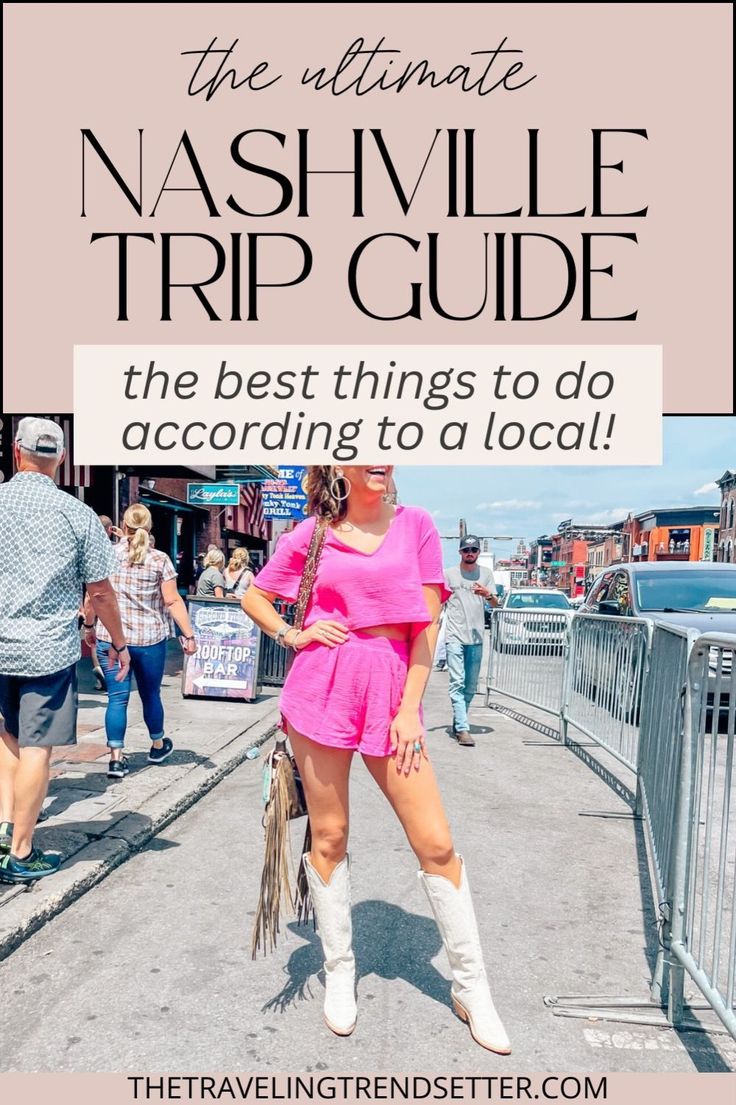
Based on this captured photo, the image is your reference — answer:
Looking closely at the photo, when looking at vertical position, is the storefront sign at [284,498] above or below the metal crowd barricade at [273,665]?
above

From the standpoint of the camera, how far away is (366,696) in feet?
9.04

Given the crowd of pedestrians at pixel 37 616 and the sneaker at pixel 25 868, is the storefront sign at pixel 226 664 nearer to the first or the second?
the crowd of pedestrians at pixel 37 616

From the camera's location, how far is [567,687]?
8.12 metres

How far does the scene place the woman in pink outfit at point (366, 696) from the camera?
275cm

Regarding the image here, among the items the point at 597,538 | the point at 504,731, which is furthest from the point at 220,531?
the point at 597,538

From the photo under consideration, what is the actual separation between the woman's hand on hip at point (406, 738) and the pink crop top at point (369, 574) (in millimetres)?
302

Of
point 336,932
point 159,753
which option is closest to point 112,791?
point 159,753

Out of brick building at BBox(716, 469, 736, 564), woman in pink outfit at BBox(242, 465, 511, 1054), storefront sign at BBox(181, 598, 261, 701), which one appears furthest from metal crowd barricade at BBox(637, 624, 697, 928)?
brick building at BBox(716, 469, 736, 564)

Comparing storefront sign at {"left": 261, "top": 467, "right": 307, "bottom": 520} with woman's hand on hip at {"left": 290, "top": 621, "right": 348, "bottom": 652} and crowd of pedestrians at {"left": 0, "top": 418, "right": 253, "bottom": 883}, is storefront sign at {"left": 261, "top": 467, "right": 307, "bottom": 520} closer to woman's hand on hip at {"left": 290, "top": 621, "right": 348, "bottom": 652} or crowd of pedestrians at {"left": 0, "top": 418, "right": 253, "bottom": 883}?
crowd of pedestrians at {"left": 0, "top": 418, "right": 253, "bottom": 883}

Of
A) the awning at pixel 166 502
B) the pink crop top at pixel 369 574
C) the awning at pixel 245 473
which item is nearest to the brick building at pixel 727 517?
the awning at pixel 245 473

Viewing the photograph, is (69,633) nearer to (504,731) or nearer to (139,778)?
(139,778)

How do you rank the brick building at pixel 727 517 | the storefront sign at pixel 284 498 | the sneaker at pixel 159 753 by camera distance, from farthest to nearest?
the brick building at pixel 727 517
the storefront sign at pixel 284 498
the sneaker at pixel 159 753

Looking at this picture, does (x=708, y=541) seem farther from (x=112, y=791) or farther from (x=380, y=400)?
(x=380, y=400)

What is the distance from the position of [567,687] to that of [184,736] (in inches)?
143
